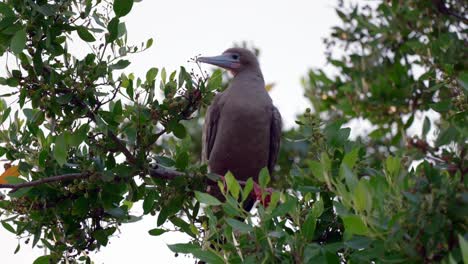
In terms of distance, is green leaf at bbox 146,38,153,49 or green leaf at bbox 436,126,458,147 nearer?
green leaf at bbox 436,126,458,147

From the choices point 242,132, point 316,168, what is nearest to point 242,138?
point 242,132

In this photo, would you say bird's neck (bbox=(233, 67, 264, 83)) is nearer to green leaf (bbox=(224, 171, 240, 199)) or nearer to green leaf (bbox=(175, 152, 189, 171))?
green leaf (bbox=(175, 152, 189, 171))

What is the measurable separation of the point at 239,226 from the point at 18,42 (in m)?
1.38

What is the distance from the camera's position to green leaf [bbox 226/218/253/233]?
11.6 ft

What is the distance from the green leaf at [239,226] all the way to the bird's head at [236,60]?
11.4 ft

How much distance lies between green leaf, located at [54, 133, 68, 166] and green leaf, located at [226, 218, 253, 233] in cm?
99

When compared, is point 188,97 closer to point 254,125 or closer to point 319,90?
point 254,125

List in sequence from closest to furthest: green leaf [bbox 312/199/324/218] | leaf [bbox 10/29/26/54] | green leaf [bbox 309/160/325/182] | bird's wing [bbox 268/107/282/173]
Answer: green leaf [bbox 309/160/325/182] → green leaf [bbox 312/199/324/218] → leaf [bbox 10/29/26/54] → bird's wing [bbox 268/107/282/173]

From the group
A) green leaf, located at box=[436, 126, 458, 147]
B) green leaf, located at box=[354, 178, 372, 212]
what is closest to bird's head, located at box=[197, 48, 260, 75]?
green leaf, located at box=[436, 126, 458, 147]

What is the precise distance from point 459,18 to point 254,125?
1.55m

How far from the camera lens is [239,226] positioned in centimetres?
355

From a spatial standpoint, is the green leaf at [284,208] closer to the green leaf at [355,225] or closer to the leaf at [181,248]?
the leaf at [181,248]

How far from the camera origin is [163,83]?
4766mm

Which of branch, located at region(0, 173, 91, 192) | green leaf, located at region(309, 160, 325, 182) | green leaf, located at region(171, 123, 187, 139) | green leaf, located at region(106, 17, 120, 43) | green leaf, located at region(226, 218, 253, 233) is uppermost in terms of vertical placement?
green leaf, located at region(106, 17, 120, 43)
